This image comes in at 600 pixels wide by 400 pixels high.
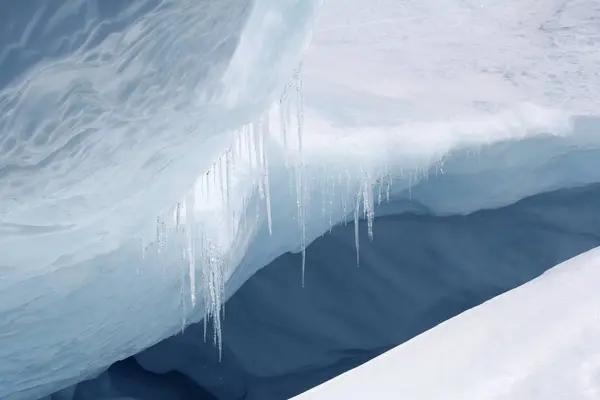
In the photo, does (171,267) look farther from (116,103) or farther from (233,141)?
(116,103)

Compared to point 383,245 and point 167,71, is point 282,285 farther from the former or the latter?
point 167,71

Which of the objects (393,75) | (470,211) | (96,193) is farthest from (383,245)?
(96,193)

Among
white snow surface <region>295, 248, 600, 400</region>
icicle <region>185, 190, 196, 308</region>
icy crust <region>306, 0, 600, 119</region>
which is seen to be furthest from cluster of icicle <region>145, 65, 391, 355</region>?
white snow surface <region>295, 248, 600, 400</region>

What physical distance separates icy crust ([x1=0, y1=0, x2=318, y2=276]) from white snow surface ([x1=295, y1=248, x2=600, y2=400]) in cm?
69

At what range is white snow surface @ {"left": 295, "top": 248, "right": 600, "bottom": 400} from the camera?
142 centimetres

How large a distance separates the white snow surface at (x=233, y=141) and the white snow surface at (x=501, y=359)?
60 centimetres

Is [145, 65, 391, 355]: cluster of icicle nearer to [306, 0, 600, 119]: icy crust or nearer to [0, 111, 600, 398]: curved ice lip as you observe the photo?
[0, 111, 600, 398]: curved ice lip

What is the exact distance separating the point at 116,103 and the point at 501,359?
3.36ft

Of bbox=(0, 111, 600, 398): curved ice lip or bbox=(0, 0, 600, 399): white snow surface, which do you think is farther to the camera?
bbox=(0, 111, 600, 398): curved ice lip

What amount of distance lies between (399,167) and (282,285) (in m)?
0.74

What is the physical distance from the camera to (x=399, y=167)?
8.09 feet

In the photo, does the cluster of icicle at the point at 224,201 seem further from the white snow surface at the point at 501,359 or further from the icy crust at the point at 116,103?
the white snow surface at the point at 501,359

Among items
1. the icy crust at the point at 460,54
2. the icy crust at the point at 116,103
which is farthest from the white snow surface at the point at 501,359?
the icy crust at the point at 460,54

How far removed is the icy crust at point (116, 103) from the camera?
1211 mm
